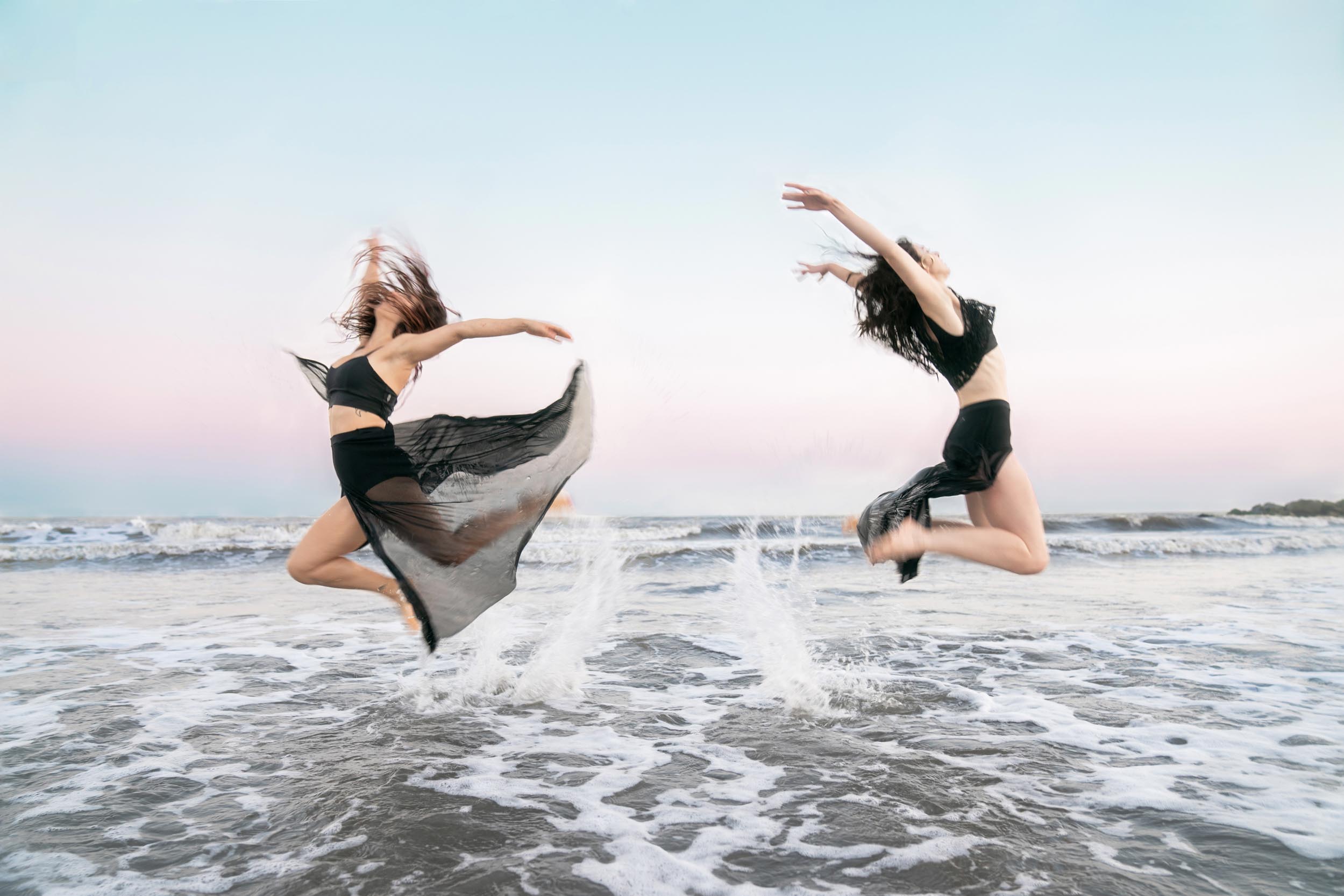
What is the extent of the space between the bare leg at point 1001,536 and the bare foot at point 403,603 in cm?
309

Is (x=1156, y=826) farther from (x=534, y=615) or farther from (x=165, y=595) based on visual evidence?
(x=165, y=595)

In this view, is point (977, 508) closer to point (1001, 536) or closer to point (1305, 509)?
point (1001, 536)

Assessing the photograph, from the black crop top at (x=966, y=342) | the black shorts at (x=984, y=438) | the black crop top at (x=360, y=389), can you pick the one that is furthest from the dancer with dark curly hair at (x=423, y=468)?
the black shorts at (x=984, y=438)

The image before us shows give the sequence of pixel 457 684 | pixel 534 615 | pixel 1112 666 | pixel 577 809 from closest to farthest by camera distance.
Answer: pixel 577 809 < pixel 457 684 < pixel 1112 666 < pixel 534 615

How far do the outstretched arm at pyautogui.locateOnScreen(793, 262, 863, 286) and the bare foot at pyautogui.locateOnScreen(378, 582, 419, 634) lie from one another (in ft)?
11.3

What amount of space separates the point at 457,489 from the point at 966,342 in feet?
11.2

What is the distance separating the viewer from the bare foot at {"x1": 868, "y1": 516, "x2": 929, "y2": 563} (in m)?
4.67

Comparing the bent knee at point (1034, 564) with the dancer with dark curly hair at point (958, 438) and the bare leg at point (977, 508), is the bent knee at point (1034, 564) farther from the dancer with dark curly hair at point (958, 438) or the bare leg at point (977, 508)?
the bare leg at point (977, 508)

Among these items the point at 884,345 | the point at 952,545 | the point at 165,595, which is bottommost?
the point at 165,595

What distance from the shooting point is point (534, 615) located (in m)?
8.98

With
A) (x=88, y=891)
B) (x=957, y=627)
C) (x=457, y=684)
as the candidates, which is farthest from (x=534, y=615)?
(x=88, y=891)

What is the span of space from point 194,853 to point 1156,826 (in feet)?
12.7

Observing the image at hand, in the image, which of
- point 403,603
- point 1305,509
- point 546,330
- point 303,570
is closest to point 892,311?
point 546,330

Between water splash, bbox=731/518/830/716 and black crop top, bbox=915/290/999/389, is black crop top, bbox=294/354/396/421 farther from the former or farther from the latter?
black crop top, bbox=915/290/999/389
